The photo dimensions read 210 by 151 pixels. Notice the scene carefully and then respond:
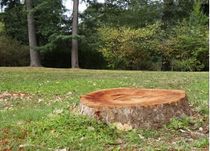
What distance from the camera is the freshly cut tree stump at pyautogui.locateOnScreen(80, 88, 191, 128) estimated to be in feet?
17.3

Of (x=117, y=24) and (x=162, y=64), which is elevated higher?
(x=117, y=24)

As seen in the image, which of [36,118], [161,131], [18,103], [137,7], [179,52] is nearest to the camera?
[161,131]

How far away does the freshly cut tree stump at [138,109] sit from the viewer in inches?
207

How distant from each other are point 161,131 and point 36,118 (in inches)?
70.0

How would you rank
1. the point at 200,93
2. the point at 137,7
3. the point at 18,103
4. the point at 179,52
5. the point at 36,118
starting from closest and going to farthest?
the point at 36,118 < the point at 18,103 < the point at 200,93 < the point at 179,52 < the point at 137,7

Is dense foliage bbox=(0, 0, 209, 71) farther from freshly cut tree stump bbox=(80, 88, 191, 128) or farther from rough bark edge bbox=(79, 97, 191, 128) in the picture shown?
rough bark edge bbox=(79, 97, 191, 128)

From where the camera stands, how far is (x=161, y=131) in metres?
5.25

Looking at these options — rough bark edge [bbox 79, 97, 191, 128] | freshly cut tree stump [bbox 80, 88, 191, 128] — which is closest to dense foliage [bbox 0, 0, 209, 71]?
freshly cut tree stump [bbox 80, 88, 191, 128]

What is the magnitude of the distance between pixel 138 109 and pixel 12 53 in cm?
1775

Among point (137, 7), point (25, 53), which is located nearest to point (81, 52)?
point (25, 53)

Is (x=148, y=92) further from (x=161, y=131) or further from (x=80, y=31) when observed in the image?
(x=80, y=31)

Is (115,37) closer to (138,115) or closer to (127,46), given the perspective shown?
(127,46)

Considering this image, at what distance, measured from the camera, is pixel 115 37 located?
22.0m

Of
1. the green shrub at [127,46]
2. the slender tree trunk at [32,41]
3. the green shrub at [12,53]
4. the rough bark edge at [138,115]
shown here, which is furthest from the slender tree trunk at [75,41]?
the rough bark edge at [138,115]
